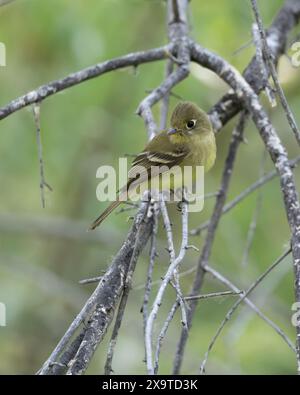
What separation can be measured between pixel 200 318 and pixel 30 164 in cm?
204

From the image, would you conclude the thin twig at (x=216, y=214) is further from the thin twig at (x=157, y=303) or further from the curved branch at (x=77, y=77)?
the thin twig at (x=157, y=303)

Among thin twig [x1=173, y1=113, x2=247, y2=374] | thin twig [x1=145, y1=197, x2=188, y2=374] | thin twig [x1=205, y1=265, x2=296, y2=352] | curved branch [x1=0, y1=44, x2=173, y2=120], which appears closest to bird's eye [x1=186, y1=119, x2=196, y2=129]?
thin twig [x1=173, y1=113, x2=247, y2=374]

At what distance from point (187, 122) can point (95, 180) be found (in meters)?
2.63

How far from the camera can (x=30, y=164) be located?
22.4 feet

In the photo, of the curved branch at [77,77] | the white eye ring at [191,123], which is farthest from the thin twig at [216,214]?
the curved branch at [77,77]

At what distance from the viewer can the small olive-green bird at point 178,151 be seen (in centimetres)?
454

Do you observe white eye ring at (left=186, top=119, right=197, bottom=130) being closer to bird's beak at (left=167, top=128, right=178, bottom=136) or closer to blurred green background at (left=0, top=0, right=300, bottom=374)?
bird's beak at (left=167, top=128, right=178, bottom=136)

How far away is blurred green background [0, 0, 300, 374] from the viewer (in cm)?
610

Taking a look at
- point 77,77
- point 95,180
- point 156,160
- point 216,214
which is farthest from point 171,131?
point 95,180

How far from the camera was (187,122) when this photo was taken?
4922mm

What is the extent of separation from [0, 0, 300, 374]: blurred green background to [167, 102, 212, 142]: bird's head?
97 cm

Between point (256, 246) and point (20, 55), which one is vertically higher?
point (20, 55)

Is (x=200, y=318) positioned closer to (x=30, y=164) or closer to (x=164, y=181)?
(x=30, y=164)

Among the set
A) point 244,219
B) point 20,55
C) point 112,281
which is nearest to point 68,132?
point 20,55
